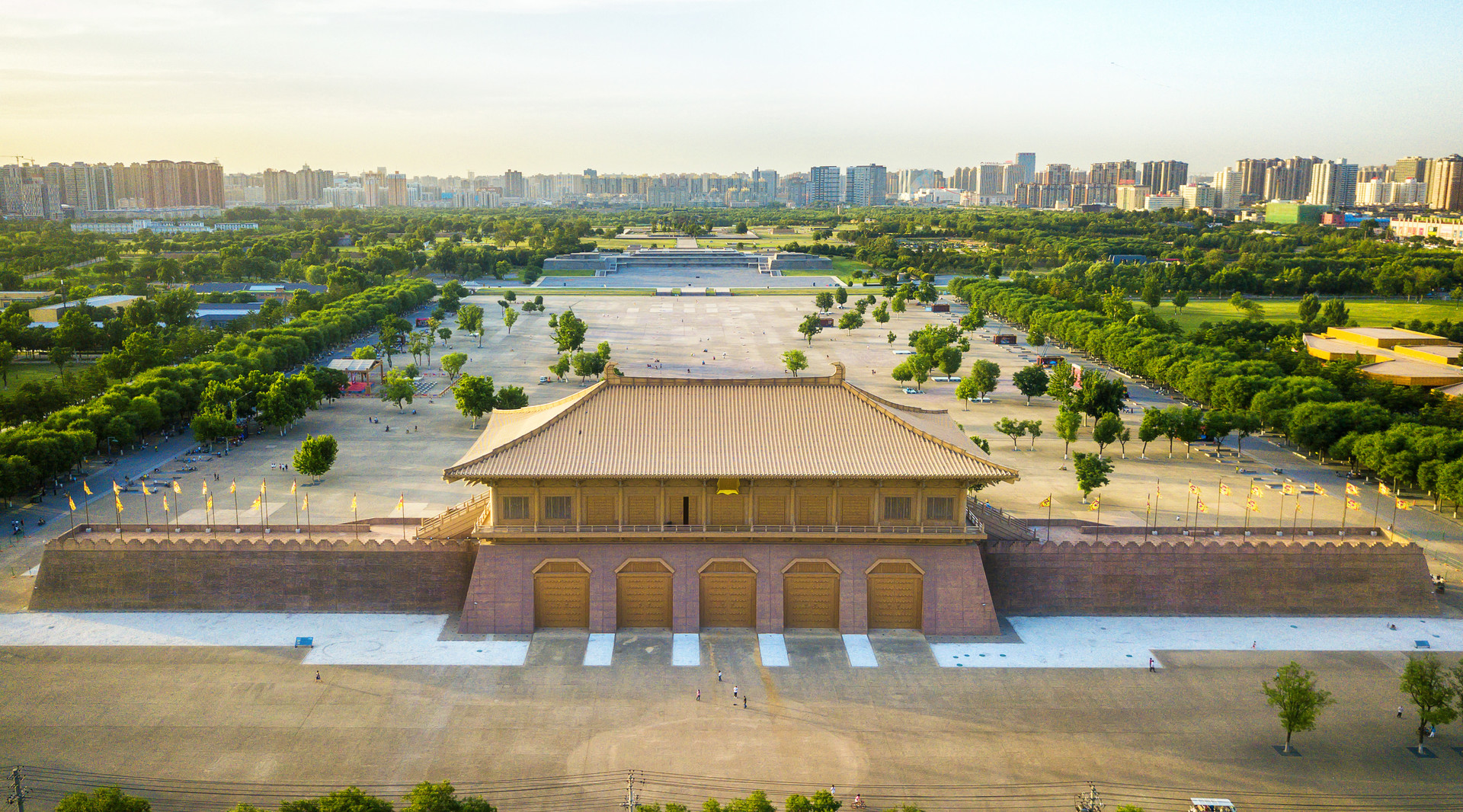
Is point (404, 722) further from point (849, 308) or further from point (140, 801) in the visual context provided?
point (849, 308)

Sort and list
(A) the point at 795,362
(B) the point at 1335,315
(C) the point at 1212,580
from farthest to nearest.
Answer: (B) the point at 1335,315 → (A) the point at 795,362 → (C) the point at 1212,580

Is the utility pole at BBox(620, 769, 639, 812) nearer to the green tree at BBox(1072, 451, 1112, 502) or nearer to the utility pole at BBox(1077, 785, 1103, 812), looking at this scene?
the utility pole at BBox(1077, 785, 1103, 812)

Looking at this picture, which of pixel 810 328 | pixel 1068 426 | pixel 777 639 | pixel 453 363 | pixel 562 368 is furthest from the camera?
pixel 810 328

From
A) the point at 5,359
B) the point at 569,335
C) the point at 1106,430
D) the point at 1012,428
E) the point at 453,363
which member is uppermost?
the point at 569,335

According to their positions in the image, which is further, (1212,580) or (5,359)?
(5,359)

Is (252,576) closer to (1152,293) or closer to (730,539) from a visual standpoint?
(730,539)

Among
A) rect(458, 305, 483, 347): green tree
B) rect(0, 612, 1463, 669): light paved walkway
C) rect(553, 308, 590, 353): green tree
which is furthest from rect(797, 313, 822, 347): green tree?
rect(0, 612, 1463, 669): light paved walkway

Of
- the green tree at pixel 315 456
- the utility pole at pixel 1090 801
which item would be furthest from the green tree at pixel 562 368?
the utility pole at pixel 1090 801

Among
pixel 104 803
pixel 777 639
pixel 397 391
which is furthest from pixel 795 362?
pixel 104 803
